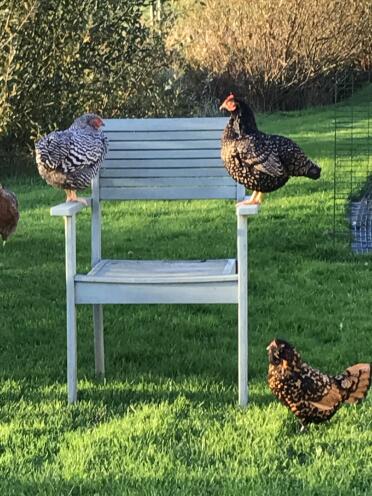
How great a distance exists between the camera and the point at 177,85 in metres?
12.2

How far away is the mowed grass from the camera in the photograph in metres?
2.86

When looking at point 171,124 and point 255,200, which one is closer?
point 255,200

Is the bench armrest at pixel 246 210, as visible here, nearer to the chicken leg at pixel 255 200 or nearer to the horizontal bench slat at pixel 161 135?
the chicken leg at pixel 255 200

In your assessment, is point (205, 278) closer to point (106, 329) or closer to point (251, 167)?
point (251, 167)

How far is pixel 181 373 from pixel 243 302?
64 centimetres

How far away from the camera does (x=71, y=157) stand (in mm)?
3615

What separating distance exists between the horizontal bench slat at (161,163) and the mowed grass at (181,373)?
920 mm

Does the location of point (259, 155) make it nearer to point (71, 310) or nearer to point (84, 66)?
point (71, 310)

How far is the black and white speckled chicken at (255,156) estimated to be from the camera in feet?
11.5

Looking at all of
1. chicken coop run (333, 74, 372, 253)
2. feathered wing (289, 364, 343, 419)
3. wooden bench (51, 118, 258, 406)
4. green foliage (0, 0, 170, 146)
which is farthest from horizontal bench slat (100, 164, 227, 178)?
green foliage (0, 0, 170, 146)

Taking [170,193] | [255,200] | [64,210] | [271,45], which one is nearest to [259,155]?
[255,200]

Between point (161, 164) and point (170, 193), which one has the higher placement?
point (161, 164)

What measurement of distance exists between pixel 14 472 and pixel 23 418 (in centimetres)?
51

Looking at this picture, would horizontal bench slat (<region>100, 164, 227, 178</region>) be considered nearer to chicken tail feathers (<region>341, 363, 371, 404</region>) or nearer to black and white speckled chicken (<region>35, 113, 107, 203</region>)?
black and white speckled chicken (<region>35, 113, 107, 203</region>)
